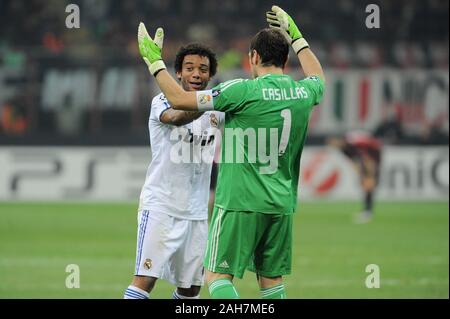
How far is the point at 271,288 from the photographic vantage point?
21.1 ft

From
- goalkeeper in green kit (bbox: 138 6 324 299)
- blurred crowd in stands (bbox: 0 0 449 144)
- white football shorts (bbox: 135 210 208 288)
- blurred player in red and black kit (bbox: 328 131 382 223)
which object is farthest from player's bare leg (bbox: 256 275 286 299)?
blurred crowd in stands (bbox: 0 0 449 144)

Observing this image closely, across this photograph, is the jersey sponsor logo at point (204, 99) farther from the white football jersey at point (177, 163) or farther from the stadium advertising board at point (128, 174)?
the stadium advertising board at point (128, 174)

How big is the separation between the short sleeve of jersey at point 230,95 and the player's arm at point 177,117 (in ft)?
0.63

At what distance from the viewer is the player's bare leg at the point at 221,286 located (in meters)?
6.22

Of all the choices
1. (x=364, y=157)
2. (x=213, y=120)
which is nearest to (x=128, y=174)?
(x=364, y=157)

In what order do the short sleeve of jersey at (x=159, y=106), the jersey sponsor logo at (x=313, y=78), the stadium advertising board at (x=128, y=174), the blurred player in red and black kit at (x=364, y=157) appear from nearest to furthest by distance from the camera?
the jersey sponsor logo at (x=313, y=78) → the short sleeve of jersey at (x=159, y=106) → the blurred player in red and black kit at (x=364, y=157) → the stadium advertising board at (x=128, y=174)

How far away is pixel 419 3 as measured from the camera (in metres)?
24.1

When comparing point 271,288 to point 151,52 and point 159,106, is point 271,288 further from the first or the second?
point 151,52

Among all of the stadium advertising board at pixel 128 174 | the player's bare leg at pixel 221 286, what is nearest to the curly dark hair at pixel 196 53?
the player's bare leg at pixel 221 286

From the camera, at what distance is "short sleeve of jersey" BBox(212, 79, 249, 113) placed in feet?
20.0

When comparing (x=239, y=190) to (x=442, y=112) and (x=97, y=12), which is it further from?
(x=97, y=12)

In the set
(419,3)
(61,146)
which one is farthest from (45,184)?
(419,3)

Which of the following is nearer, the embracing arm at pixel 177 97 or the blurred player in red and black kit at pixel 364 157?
the embracing arm at pixel 177 97

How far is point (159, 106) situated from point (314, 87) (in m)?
1.08
